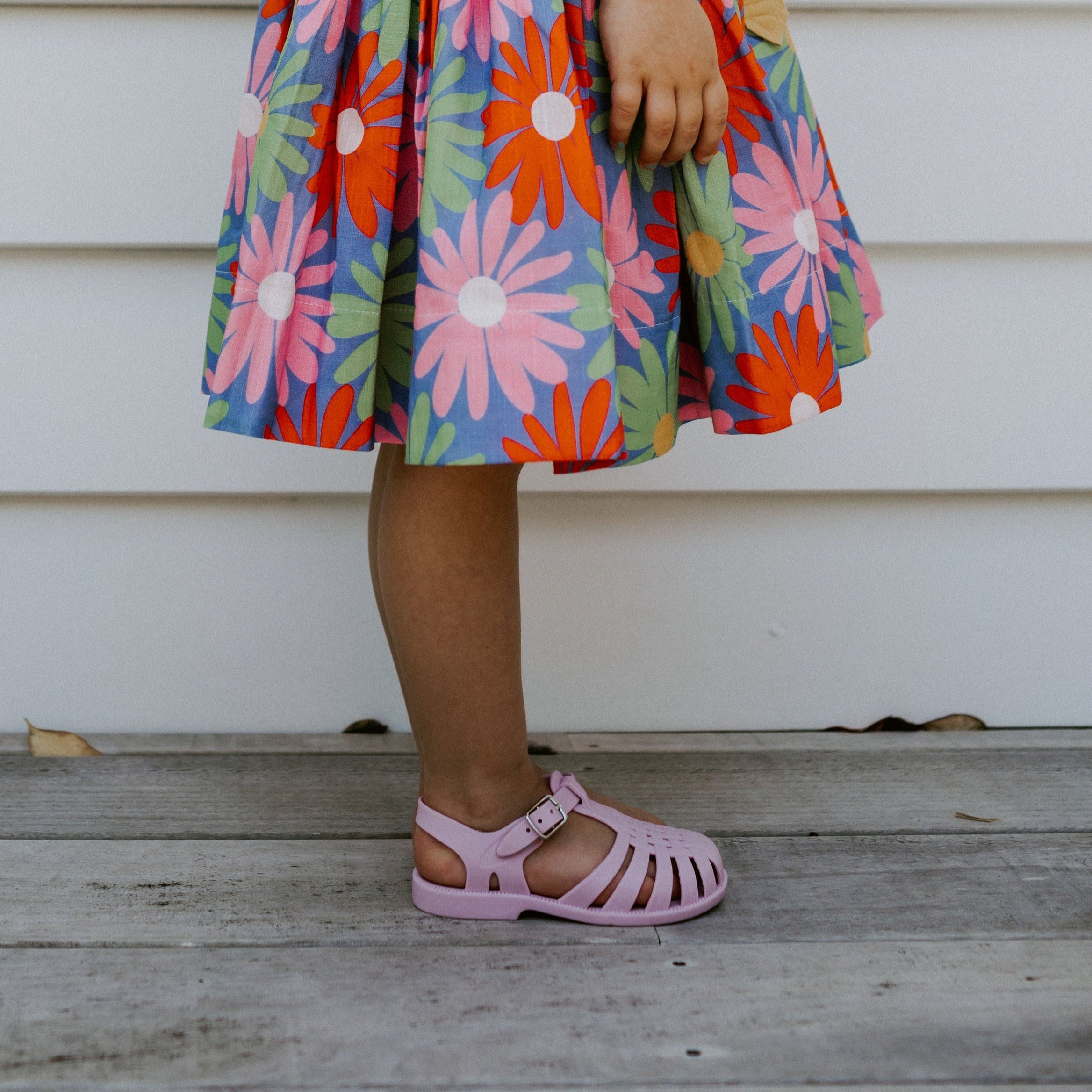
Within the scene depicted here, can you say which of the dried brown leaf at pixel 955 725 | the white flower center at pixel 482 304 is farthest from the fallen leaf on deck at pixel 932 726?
the white flower center at pixel 482 304

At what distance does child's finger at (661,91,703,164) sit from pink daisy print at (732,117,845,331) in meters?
0.07

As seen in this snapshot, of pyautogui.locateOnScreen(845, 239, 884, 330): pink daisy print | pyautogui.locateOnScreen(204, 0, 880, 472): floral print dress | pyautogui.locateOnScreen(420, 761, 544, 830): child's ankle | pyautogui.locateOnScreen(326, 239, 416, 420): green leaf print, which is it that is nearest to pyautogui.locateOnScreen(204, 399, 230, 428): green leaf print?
pyautogui.locateOnScreen(204, 0, 880, 472): floral print dress

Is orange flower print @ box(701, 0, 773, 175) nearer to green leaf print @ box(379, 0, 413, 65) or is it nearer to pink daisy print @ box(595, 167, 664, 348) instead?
pink daisy print @ box(595, 167, 664, 348)

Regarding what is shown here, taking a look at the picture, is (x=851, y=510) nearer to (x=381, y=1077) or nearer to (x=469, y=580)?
(x=469, y=580)

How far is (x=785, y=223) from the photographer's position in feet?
2.56

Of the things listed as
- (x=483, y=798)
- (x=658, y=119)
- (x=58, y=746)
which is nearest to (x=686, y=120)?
(x=658, y=119)

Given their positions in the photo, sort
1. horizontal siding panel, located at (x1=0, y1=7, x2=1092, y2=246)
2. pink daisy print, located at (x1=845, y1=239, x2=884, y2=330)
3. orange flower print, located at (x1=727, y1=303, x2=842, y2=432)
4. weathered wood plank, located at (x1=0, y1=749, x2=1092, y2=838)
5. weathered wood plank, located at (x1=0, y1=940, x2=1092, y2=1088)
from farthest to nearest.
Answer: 1. horizontal siding panel, located at (x1=0, y1=7, x2=1092, y2=246)
2. weathered wood plank, located at (x1=0, y1=749, x2=1092, y2=838)
3. pink daisy print, located at (x1=845, y1=239, x2=884, y2=330)
4. orange flower print, located at (x1=727, y1=303, x2=842, y2=432)
5. weathered wood plank, located at (x1=0, y1=940, x2=1092, y2=1088)

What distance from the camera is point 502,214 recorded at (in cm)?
67

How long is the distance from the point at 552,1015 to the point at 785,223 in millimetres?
587

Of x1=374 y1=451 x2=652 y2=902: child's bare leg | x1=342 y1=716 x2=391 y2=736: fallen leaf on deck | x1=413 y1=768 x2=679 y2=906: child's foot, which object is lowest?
x1=342 y1=716 x2=391 y2=736: fallen leaf on deck

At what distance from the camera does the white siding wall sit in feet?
3.85

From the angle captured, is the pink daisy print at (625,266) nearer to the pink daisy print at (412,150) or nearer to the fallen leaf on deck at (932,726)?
the pink daisy print at (412,150)

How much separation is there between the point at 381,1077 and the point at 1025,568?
99cm

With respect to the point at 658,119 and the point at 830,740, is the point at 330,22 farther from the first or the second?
the point at 830,740
